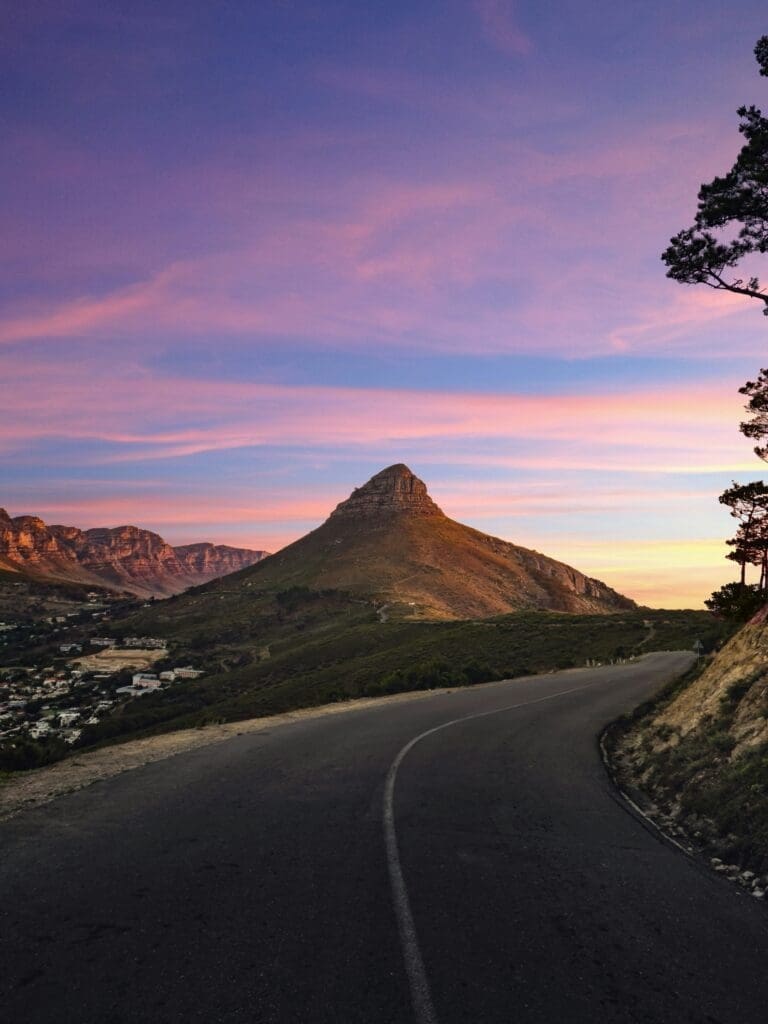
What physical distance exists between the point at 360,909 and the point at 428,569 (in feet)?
465

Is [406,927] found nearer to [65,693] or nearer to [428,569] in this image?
[65,693]

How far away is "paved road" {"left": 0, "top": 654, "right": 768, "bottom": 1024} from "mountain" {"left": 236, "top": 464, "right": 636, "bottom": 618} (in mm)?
94641

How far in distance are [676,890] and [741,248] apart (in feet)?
51.2

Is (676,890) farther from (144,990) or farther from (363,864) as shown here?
(144,990)

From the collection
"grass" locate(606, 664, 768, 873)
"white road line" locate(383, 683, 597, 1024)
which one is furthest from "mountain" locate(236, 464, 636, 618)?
"white road line" locate(383, 683, 597, 1024)

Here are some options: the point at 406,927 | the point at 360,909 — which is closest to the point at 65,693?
the point at 360,909

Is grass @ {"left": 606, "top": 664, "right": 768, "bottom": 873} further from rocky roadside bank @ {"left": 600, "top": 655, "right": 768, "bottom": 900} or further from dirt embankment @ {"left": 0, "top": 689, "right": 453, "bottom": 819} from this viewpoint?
dirt embankment @ {"left": 0, "top": 689, "right": 453, "bottom": 819}

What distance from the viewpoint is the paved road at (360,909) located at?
14.7 ft

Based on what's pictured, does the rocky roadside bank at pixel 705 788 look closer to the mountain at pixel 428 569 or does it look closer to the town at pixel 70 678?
the town at pixel 70 678

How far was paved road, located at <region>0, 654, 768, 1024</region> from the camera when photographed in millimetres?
4469

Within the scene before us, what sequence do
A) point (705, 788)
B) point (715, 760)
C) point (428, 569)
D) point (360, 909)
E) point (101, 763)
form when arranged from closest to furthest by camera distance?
point (360, 909)
point (705, 788)
point (715, 760)
point (101, 763)
point (428, 569)

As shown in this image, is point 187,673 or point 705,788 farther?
point 187,673

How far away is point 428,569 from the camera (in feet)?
482

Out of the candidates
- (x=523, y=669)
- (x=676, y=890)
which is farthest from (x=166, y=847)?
(x=523, y=669)
